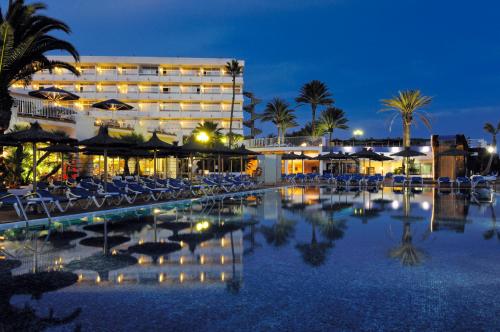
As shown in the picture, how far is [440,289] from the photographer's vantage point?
5062 mm

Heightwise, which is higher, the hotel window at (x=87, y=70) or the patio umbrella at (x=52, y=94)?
the hotel window at (x=87, y=70)

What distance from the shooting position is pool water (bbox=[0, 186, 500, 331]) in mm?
4117

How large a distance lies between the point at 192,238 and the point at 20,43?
34.3 feet

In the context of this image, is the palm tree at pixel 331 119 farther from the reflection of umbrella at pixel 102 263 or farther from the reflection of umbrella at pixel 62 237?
the reflection of umbrella at pixel 102 263

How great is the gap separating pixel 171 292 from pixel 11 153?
1770cm

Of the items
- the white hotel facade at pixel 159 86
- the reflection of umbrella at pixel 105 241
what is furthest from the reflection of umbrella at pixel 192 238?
the white hotel facade at pixel 159 86

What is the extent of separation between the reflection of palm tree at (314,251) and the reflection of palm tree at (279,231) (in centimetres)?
51

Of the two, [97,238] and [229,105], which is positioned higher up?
[229,105]

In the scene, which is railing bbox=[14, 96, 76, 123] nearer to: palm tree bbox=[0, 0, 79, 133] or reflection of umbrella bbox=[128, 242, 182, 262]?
palm tree bbox=[0, 0, 79, 133]

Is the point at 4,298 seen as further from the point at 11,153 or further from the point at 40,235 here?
the point at 11,153

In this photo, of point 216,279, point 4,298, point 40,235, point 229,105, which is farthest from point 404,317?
point 229,105

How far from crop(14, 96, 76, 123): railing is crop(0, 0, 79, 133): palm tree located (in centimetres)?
679

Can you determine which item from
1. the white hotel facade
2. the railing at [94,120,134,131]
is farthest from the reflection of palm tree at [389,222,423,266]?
the white hotel facade

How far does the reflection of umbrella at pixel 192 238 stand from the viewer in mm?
8141
